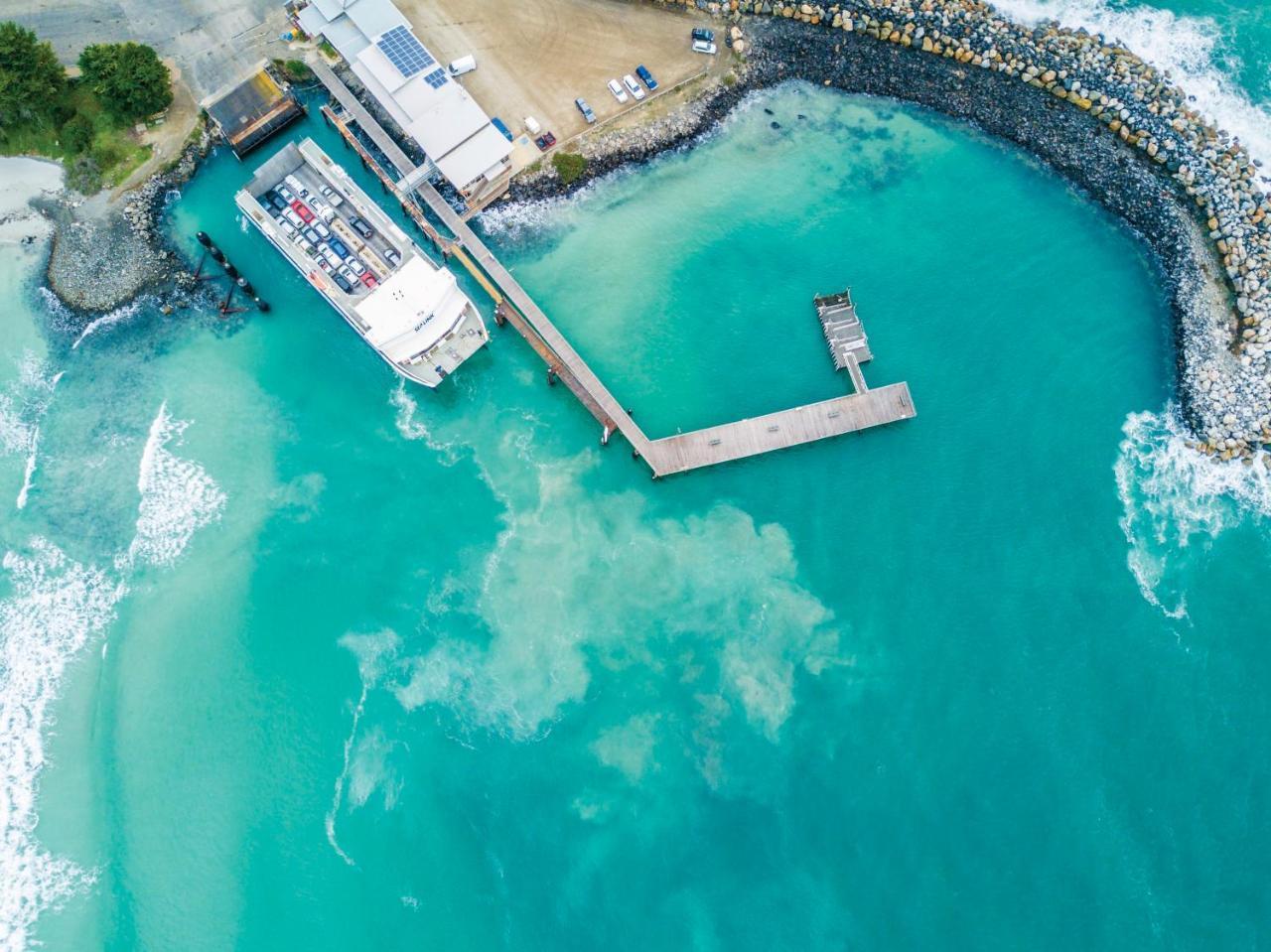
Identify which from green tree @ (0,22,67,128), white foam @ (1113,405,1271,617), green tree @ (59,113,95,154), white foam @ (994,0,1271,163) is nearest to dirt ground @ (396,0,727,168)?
green tree @ (59,113,95,154)

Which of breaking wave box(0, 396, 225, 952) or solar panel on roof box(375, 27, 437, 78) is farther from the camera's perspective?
solar panel on roof box(375, 27, 437, 78)

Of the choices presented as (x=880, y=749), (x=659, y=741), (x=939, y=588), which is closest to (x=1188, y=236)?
(x=939, y=588)

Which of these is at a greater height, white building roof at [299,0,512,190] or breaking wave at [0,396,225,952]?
white building roof at [299,0,512,190]

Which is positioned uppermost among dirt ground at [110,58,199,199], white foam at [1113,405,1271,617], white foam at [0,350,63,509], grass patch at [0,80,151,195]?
grass patch at [0,80,151,195]

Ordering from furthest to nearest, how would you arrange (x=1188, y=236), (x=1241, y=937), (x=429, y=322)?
(x=1188, y=236) → (x=429, y=322) → (x=1241, y=937)

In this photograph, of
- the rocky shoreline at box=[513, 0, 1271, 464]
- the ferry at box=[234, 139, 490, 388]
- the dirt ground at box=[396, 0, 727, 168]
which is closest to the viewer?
the ferry at box=[234, 139, 490, 388]

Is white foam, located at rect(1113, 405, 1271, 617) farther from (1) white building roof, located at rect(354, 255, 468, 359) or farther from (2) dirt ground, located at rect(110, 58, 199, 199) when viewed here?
(2) dirt ground, located at rect(110, 58, 199, 199)

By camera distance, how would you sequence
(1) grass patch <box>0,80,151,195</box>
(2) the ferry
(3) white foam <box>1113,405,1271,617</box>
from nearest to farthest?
(2) the ferry, (3) white foam <box>1113,405,1271,617</box>, (1) grass patch <box>0,80,151,195</box>

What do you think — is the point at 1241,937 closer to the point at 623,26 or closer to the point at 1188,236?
the point at 1188,236
